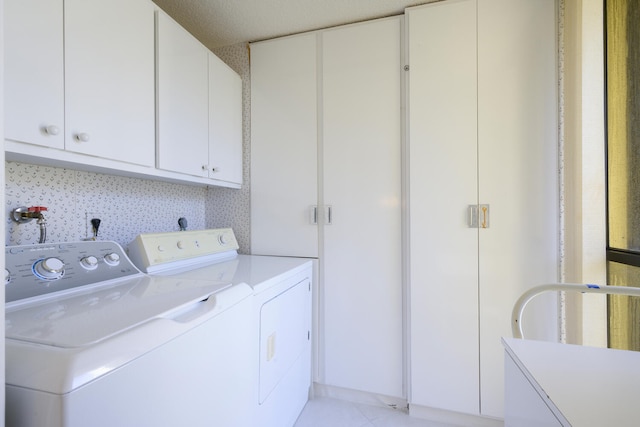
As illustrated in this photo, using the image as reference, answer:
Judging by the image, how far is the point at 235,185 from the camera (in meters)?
2.11

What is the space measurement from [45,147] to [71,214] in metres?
0.53

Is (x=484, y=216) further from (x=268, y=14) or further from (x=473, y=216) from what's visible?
(x=268, y=14)

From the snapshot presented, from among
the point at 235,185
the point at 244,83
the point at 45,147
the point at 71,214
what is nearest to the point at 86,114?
the point at 45,147

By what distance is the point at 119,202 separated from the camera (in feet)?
5.18

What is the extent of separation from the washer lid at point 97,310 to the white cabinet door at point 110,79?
0.57 m

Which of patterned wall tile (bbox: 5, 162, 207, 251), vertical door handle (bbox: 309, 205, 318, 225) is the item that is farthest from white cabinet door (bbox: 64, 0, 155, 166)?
vertical door handle (bbox: 309, 205, 318, 225)

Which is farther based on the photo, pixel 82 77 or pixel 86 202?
pixel 86 202

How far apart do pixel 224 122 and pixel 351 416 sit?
2.22 m

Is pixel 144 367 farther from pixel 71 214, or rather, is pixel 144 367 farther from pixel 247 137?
pixel 247 137

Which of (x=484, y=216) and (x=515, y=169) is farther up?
(x=515, y=169)

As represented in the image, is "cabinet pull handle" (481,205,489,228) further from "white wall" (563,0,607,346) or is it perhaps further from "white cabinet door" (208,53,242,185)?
"white cabinet door" (208,53,242,185)

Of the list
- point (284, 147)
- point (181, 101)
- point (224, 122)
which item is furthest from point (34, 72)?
point (284, 147)

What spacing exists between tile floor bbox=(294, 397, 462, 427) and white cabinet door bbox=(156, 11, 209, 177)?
5.77 feet

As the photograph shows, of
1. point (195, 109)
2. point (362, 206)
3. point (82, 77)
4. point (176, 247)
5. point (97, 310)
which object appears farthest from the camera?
point (362, 206)
